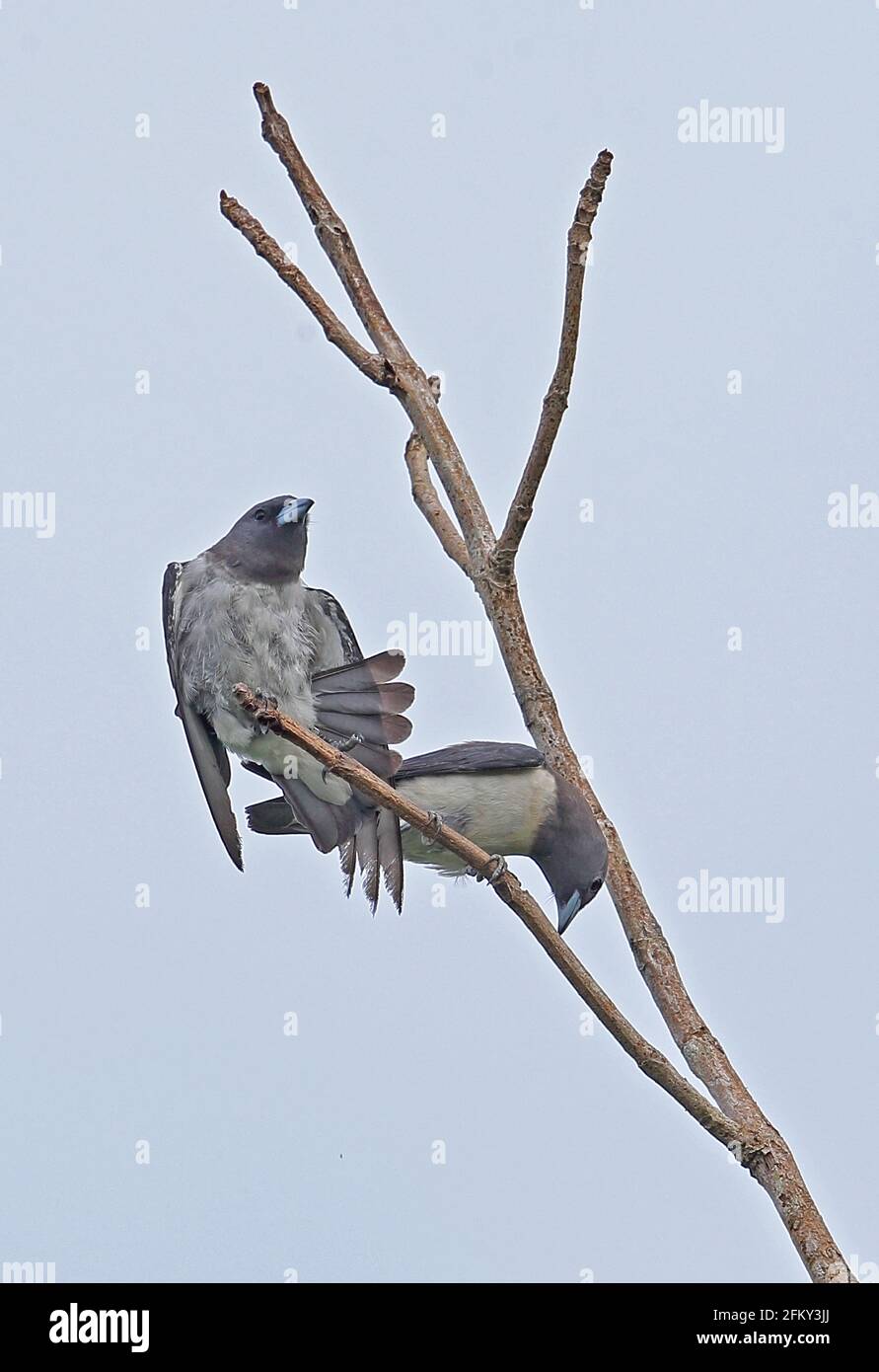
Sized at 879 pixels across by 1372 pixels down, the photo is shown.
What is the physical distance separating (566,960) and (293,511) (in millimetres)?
2177

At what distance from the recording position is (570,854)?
19.7ft

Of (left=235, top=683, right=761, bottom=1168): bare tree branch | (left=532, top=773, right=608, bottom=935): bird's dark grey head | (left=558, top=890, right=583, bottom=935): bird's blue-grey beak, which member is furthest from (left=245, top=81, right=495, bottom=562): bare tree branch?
(left=558, top=890, right=583, bottom=935): bird's blue-grey beak

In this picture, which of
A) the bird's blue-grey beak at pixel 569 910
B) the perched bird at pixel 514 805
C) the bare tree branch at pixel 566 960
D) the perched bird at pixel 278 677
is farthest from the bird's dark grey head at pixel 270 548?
the bare tree branch at pixel 566 960

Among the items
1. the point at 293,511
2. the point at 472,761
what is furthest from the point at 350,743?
the point at 472,761

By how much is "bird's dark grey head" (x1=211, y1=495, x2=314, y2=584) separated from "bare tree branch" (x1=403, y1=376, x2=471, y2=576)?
0.36m

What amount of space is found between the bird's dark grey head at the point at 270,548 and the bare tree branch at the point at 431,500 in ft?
1.19

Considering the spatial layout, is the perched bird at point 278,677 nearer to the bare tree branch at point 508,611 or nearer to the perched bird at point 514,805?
the bare tree branch at point 508,611

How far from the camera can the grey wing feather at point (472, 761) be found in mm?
5969

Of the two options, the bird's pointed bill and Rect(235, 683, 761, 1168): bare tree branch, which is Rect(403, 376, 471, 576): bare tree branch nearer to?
the bird's pointed bill

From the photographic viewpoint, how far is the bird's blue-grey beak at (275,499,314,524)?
5168mm

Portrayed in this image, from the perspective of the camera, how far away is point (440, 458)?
451cm

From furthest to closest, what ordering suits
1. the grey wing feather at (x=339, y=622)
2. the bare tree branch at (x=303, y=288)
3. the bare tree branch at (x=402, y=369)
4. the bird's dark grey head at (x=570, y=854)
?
the bird's dark grey head at (x=570, y=854) → the grey wing feather at (x=339, y=622) → the bare tree branch at (x=402, y=369) → the bare tree branch at (x=303, y=288)
